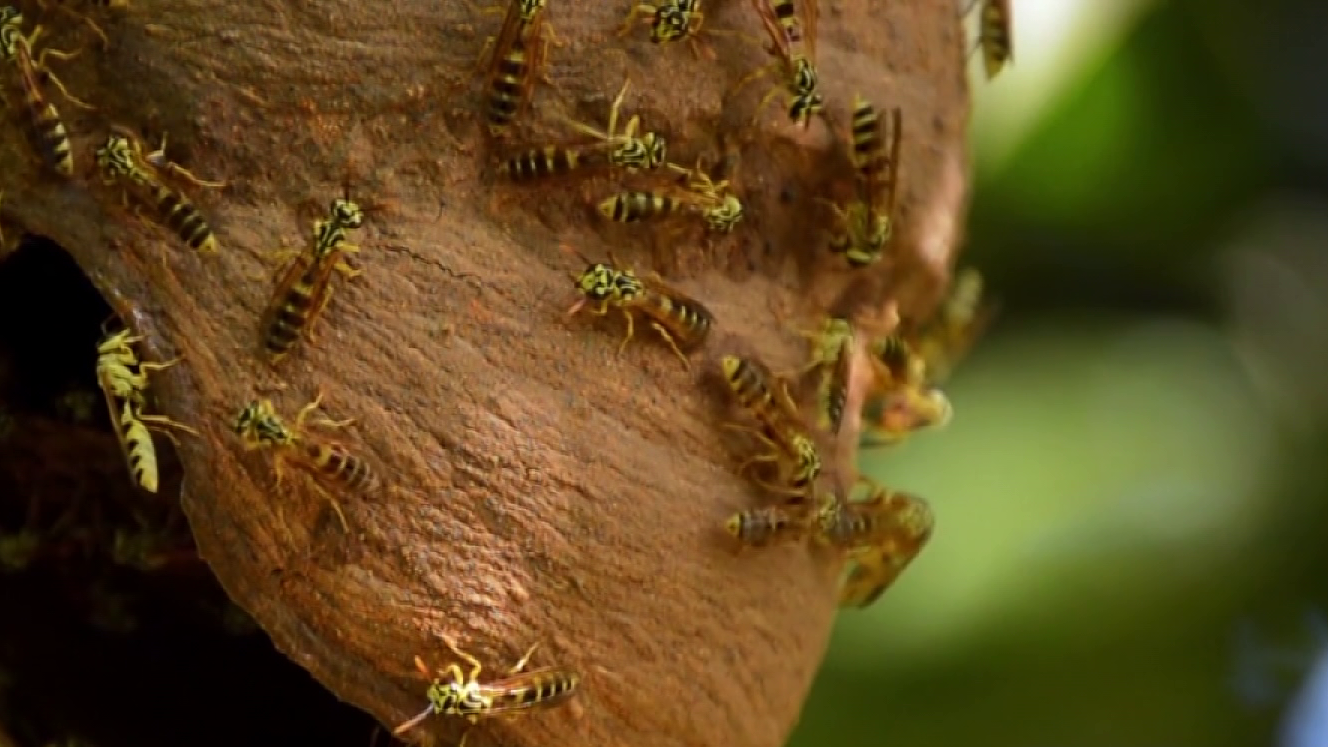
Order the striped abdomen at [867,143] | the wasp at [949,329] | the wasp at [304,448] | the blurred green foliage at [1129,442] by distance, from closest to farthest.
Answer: the wasp at [304,448], the striped abdomen at [867,143], the wasp at [949,329], the blurred green foliage at [1129,442]

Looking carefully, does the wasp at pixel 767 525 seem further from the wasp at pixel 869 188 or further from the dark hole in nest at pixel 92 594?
the dark hole in nest at pixel 92 594

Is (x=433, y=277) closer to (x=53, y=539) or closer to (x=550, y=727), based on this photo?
(x=550, y=727)

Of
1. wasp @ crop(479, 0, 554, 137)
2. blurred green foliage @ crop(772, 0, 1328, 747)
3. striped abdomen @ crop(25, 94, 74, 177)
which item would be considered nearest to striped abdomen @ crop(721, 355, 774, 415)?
wasp @ crop(479, 0, 554, 137)

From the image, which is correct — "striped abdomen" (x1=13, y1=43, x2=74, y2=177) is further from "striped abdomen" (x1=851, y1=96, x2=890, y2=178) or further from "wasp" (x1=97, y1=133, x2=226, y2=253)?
"striped abdomen" (x1=851, y1=96, x2=890, y2=178)

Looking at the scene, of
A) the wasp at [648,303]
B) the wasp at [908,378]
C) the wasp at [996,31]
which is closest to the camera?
the wasp at [648,303]

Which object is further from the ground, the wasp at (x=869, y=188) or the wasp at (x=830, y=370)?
the wasp at (x=869, y=188)

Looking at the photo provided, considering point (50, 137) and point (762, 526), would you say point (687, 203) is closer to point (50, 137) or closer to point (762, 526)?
point (762, 526)

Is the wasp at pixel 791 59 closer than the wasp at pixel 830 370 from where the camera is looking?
Yes

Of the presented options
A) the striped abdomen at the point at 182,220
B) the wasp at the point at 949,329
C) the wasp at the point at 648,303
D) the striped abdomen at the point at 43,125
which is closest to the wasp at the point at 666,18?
the wasp at the point at 648,303
